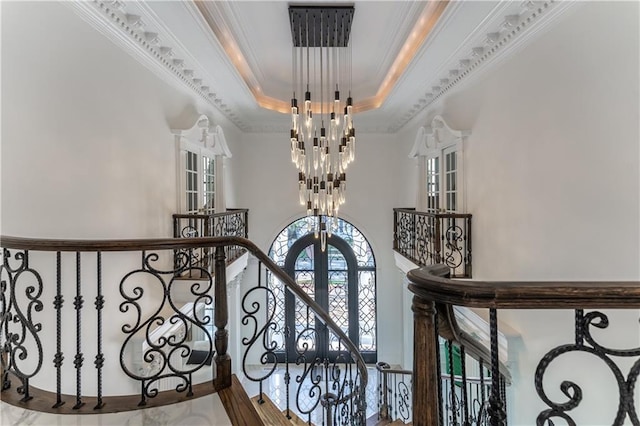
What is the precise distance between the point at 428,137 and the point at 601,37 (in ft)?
9.43

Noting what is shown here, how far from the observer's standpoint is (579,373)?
2.34 m

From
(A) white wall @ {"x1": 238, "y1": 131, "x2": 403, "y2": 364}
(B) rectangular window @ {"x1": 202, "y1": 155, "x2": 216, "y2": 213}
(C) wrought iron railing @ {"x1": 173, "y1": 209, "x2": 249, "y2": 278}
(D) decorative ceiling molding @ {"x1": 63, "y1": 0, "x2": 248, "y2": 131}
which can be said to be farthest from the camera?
(A) white wall @ {"x1": 238, "y1": 131, "x2": 403, "y2": 364}

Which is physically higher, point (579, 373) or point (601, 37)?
point (601, 37)

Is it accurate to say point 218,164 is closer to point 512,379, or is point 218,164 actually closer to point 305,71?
point 305,71

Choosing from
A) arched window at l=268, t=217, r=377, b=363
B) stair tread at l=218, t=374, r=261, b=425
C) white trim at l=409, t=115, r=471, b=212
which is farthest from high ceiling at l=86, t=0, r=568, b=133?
stair tread at l=218, t=374, r=261, b=425

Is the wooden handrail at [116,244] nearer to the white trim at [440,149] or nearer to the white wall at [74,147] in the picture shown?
the white wall at [74,147]

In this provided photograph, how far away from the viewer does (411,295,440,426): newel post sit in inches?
39.2

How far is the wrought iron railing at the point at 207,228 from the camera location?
12.5 ft

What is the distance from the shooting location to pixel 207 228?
386 centimetres

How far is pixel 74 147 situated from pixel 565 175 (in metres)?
3.84

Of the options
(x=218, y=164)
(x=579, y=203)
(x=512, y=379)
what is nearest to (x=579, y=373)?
(x=512, y=379)

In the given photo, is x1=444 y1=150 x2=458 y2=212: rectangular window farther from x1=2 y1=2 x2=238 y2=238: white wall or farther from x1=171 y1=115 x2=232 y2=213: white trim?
x1=2 y1=2 x2=238 y2=238: white wall

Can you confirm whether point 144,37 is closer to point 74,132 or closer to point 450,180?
point 74,132

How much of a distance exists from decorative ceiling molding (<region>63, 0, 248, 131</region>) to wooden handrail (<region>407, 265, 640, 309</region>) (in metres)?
3.17
